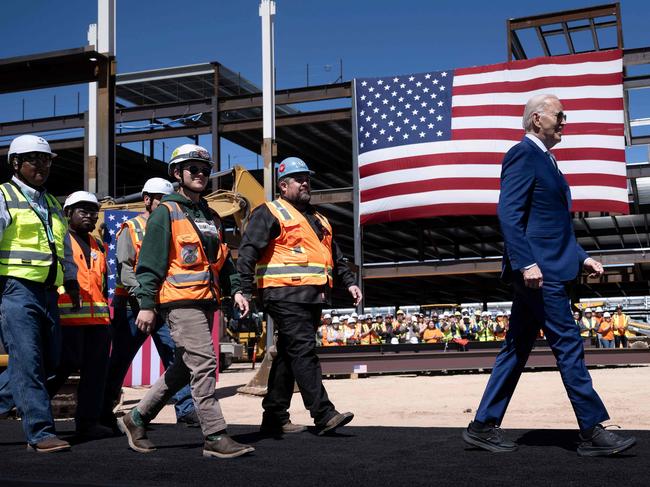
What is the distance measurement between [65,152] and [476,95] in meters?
21.9

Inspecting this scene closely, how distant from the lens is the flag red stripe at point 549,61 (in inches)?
966

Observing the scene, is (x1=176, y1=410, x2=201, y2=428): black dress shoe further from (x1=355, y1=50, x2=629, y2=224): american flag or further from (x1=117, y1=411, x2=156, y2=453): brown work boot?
(x1=355, y1=50, x2=629, y2=224): american flag

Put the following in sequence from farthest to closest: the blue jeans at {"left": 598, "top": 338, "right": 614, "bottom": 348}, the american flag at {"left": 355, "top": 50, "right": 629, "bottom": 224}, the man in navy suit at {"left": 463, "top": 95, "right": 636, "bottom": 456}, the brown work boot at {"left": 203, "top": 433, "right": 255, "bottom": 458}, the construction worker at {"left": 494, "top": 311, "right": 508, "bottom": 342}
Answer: the construction worker at {"left": 494, "top": 311, "right": 508, "bottom": 342} < the blue jeans at {"left": 598, "top": 338, "right": 614, "bottom": 348} < the american flag at {"left": 355, "top": 50, "right": 629, "bottom": 224} < the brown work boot at {"left": 203, "top": 433, "right": 255, "bottom": 458} < the man in navy suit at {"left": 463, "top": 95, "right": 636, "bottom": 456}

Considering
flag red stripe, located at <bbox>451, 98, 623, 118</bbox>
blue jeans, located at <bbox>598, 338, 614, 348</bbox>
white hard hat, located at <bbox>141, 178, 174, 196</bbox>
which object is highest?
flag red stripe, located at <bbox>451, 98, 623, 118</bbox>

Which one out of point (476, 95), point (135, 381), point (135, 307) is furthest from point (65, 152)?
point (135, 307)

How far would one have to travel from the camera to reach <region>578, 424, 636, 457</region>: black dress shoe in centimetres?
402

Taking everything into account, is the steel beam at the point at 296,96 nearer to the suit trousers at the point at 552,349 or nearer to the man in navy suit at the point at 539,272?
the man in navy suit at the point at 539,272

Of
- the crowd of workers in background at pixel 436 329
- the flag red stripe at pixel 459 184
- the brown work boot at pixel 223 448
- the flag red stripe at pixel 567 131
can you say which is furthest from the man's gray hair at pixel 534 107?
the flag red stripe at pixel 459 184

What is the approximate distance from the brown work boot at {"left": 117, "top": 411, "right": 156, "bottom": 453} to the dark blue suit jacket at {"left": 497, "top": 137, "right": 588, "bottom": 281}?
2.35 m

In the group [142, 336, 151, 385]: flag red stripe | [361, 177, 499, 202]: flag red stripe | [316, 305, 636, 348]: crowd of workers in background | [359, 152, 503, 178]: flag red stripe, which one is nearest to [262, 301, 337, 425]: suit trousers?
[142, 336, 151, 385]: flag red stripe

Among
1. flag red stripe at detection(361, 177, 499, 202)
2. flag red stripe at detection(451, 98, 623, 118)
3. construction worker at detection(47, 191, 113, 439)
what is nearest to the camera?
construction worker at detection(47, 191, 113, 439)

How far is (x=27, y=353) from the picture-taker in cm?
479

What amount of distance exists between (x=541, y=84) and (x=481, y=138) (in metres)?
2.64

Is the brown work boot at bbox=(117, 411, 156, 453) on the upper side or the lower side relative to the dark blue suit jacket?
lower
